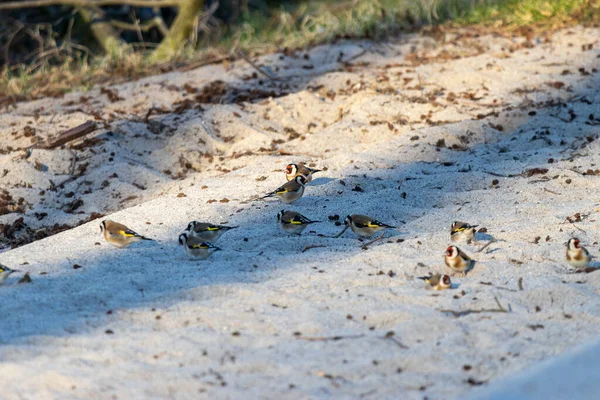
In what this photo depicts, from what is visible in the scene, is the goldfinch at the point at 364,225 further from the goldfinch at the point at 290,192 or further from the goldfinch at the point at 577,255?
the goldfinch at the point at 577,255

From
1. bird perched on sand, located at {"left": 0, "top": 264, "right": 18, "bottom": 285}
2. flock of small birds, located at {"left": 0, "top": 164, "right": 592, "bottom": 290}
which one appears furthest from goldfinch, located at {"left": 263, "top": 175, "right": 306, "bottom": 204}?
bird perched on sand, located at {"left": 0, "top": 264, "right": 18, "bottom": 285}

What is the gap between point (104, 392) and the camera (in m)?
3.91

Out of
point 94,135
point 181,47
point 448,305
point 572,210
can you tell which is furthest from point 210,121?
point 448,305

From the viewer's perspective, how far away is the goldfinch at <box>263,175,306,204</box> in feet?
22.5

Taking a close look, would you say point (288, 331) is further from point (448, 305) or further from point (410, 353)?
point (448, 305)

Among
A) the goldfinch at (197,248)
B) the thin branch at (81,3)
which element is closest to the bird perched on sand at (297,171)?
the goldfinch at (197,248)

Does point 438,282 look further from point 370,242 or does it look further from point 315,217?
point 315,217

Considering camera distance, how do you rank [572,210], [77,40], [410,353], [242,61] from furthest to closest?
[77,40]
[242,61]
[572,210]
[410,353]

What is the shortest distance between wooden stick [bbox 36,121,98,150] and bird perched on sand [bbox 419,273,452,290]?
4.86 m

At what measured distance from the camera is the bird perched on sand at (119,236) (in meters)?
6.00

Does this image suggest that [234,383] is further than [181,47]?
No

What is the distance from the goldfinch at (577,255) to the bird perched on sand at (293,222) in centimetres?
190

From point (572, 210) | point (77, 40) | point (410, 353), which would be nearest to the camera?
point (410, 353)

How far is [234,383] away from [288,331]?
0.63 metres
